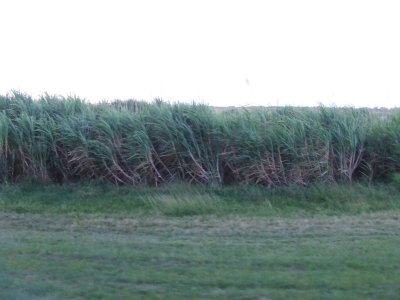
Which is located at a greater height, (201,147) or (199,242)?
(201,147)

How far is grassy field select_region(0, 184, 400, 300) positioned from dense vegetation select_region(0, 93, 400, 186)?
0.76 meters

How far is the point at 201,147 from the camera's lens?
1672 centimetres

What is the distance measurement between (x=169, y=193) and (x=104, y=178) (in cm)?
210

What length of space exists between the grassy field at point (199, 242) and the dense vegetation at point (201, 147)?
0.76 m

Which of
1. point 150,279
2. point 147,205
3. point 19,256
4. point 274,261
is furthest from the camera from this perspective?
point 147,205

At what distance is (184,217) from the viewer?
1348 centimetres

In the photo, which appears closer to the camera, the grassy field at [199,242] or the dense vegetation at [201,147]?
the grassy field at [199,242]

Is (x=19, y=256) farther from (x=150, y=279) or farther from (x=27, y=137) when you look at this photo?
(x=27, y=137)

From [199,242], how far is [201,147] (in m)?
6.25

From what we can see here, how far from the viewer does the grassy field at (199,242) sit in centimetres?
777

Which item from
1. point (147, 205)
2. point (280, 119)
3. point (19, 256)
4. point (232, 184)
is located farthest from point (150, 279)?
point (280, 119)

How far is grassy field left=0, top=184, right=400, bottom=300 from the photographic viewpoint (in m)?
7.77

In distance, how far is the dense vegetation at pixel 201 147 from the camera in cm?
1631

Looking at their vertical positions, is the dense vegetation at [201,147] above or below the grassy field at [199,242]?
above
